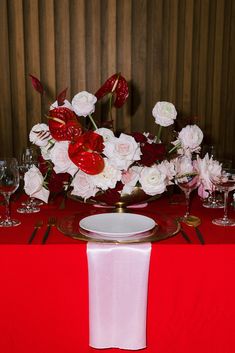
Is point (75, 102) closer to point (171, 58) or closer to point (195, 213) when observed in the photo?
point (195, 213)

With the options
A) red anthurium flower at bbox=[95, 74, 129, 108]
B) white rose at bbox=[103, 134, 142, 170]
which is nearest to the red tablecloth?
white rose at bbox=[103, 134, 142, 170]

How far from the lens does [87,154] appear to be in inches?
51.6

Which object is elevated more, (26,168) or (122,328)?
(26,168)

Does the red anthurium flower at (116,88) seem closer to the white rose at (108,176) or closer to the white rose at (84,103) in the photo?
the white rose at (84,103)

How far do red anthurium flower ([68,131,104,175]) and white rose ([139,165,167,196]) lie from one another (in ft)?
0.44

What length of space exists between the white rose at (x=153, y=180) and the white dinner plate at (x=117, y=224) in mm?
88

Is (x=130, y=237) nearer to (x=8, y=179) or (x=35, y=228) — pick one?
(x=35, y=228)

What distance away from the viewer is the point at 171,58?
3303 mm

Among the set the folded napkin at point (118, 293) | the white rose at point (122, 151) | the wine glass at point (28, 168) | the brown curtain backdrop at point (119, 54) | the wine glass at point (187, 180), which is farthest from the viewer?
the brown curtain backdrop at point (119, 54)

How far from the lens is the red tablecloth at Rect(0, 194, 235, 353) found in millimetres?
1188

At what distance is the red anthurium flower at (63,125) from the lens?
4.36ft

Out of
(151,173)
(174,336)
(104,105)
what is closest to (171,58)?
(104,105)

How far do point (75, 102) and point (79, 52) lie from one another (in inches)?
75.2

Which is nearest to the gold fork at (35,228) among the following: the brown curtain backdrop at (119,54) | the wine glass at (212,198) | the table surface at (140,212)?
the table surface at (140,212)
